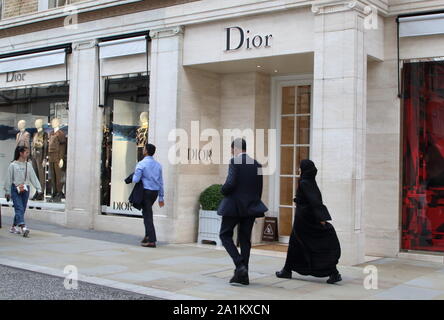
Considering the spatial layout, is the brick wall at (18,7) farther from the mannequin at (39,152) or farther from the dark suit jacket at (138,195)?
the dark suit jacket at (138,195)

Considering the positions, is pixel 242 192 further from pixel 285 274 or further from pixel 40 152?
pixel 40 152

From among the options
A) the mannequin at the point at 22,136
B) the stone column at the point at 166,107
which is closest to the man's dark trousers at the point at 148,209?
the stone column at the point at 166,107

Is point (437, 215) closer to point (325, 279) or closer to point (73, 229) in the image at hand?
point (325, 279)

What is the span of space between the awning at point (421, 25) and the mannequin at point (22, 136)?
9292mm

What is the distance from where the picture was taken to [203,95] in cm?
1230

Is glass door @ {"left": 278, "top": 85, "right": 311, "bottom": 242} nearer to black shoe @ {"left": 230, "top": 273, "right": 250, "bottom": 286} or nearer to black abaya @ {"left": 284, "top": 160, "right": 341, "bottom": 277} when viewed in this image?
black abaya @ {"left": 284, "top": 160, "right": 341, "bottom": 277}

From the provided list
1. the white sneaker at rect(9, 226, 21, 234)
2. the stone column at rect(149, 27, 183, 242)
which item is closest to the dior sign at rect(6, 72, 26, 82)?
the stone column at rect(149, 27, 183, 242)

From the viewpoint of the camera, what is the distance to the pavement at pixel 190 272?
287 inches

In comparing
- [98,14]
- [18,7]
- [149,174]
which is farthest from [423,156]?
[18,7]

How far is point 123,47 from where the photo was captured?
12.8m

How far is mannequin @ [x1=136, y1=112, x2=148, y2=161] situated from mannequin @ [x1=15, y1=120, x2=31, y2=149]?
364cm

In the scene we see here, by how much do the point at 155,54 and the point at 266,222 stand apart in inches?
156

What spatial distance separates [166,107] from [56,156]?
3722mm
